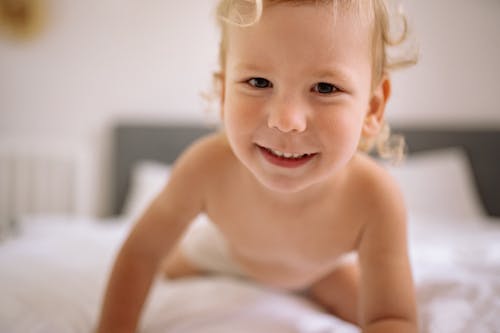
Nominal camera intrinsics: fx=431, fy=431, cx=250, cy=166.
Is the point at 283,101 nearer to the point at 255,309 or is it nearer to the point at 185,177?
the point at 185,177

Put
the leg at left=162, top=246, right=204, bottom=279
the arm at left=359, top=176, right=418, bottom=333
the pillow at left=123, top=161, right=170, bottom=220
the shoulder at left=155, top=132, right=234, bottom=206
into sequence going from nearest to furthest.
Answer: the arm at left=359, top=176, right=418, bottom=333 < the shoulder at left=155, top=132, right=234, bottom=206 < the leg at left=162, top=246, right=204, bottom=279 < the pillow at left=123, top=161, right=170, bottom=220

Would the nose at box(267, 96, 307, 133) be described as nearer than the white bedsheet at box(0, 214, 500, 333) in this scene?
Yes

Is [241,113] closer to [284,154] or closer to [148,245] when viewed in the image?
[284,154]

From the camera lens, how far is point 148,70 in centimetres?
246

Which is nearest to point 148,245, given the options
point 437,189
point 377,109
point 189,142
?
point 377,109

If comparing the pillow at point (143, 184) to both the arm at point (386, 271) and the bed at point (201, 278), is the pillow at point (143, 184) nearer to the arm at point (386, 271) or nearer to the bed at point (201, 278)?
the bed at point (201, 278)

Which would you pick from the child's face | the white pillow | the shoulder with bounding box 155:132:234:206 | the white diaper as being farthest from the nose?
the white pillow

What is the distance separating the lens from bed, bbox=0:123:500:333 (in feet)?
2.64

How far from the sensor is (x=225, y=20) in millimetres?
674

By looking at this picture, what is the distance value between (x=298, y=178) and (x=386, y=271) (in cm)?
24

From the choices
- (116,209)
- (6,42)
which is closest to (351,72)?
(116,209)

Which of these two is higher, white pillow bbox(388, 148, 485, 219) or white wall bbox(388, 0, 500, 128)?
white wall bbox(388, 0, 500, 128)

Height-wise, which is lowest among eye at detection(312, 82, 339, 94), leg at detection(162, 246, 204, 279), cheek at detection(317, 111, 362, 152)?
leg at detection(162, 246, 204, 279)

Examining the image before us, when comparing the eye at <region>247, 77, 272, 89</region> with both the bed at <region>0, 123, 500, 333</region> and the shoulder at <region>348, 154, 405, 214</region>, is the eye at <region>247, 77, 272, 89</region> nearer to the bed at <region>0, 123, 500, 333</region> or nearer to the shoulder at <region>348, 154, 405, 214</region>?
the shoulder at <region>348, 154, 405, 214</region>
